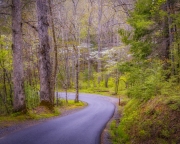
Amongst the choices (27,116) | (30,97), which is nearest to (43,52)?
(27,116)

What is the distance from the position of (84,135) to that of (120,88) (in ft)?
90.8

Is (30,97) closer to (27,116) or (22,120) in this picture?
(27,116)

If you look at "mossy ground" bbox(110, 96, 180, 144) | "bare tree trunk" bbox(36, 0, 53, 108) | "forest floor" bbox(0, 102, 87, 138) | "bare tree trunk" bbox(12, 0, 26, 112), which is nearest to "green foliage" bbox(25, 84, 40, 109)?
"bare tree trunk" bbox(36, 0, 53, 108)

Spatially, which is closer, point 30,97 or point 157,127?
point 157,127

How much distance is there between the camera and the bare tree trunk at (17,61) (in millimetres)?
11516

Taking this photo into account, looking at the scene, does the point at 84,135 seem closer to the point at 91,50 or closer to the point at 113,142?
the point at 113,142

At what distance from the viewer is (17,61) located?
11.6 metres

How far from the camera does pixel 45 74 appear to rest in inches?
541

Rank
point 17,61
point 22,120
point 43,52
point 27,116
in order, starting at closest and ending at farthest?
point 22,120 → point 27,116 → point 17,61 → point 43,52

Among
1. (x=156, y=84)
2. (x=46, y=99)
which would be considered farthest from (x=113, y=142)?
(x=46, y=99)

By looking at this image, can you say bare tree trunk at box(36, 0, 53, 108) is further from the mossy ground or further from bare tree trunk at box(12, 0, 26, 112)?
the mossy ground

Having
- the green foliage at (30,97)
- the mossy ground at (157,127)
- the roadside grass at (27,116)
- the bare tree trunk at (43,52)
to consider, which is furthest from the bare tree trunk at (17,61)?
the mossy ground at (157,127)

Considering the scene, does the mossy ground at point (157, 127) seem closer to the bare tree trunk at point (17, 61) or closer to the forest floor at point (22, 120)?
the forest floor at point (22, 120)

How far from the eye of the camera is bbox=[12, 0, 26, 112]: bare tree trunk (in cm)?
1152
